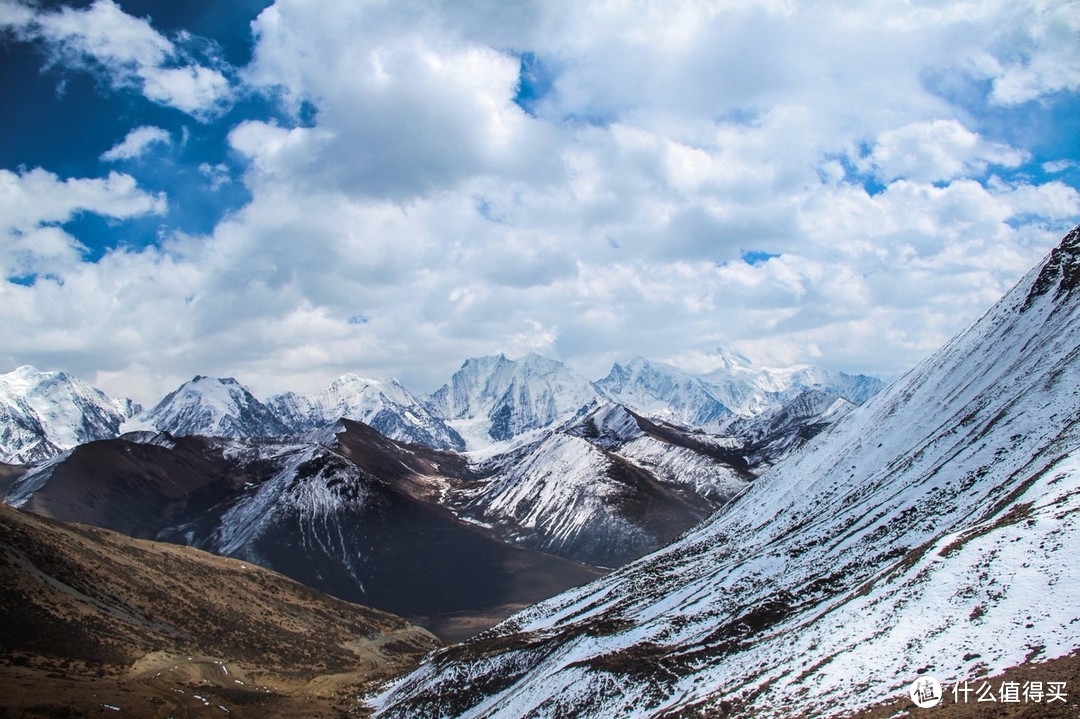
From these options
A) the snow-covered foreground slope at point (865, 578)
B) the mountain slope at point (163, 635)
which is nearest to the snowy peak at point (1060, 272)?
the snow-covered foreground slope at point (865, 578)

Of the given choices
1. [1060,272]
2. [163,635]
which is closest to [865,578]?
[1060,272]

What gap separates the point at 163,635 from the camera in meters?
88.3

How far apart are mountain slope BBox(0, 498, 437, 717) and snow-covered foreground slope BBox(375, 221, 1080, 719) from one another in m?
19.0

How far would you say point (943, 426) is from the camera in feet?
349

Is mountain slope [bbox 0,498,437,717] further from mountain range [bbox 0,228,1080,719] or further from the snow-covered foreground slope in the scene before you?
the snow-covered foreground slope

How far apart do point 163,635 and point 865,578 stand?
85.4 meters

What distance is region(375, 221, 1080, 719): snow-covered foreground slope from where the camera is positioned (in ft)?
139

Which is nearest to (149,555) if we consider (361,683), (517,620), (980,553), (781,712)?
(361,683)

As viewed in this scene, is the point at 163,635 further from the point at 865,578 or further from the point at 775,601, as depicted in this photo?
the point at 865,578

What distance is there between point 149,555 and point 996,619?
4745 inches

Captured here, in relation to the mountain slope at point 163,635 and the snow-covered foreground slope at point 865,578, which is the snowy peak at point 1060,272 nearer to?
the snow-covered foreground slope at point 865,578

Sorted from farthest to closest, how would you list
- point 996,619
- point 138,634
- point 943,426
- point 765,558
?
point 943,426 → point 765,558 → point 138,634 → point 996,619

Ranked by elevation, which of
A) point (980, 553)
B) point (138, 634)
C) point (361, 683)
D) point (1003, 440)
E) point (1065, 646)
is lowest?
point (361, 683)

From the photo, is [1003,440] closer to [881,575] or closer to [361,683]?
[881,575]
